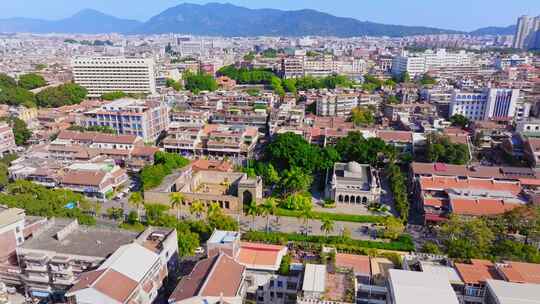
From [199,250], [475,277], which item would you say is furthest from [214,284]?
[475,277]

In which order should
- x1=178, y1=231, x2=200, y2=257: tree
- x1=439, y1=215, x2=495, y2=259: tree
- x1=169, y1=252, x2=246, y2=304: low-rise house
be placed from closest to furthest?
x1=169, y1=252, x2=246, y2=304: low-rise house, x1=439, y1=215, x2=495, y2=259: tree, x1=178, y1=231, x2=200, y2=257: tree

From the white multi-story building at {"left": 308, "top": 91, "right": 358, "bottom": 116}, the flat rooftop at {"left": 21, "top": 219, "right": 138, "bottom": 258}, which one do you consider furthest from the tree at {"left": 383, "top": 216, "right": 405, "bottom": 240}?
the white multi-story building at {"left": 308, "top": 91, "right": 358, "bottom": 116}

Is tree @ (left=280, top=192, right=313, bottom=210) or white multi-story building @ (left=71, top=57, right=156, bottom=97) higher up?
white multi-story building @ (left=71, top=57, right=156, bottom=97)

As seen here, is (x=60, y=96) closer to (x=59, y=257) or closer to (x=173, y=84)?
(x=173, y=84)

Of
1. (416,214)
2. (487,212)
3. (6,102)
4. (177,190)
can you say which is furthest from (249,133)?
(6,102)

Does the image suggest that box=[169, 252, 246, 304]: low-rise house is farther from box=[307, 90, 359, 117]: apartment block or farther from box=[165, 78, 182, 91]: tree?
box=[165, 78, 182, 91]: tree

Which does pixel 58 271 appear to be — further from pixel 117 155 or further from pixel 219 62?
pixel 219 62
